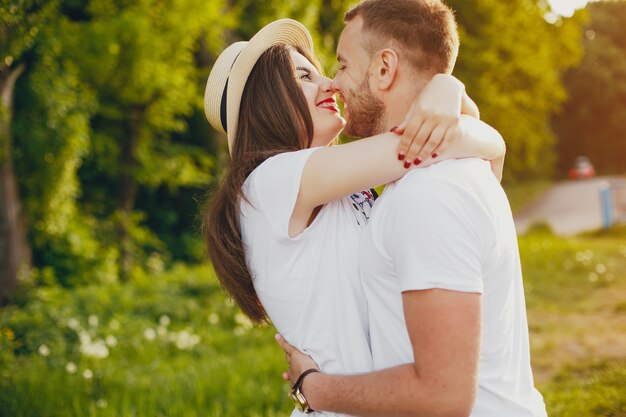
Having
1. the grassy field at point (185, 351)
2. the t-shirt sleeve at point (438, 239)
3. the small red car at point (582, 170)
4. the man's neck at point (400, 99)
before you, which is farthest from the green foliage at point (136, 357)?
the small red car at point (582, 170)

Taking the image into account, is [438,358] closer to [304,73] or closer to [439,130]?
[439,130]

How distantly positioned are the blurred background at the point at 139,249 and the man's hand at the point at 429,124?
123 centimetres

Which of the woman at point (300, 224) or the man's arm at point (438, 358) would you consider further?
the woman at point (300, 224)

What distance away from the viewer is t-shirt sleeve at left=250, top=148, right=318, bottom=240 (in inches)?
73.5

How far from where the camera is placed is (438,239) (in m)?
1.55

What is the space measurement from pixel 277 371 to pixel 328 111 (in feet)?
12.1

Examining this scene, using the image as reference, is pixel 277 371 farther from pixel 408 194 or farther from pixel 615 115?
pixel 615 115

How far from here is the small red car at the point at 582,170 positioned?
4238 cm

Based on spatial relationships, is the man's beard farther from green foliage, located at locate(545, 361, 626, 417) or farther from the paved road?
the paved road

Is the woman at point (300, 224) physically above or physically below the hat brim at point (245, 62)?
below

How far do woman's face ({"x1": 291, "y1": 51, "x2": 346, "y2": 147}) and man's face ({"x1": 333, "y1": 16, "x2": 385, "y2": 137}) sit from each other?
8.7 inches

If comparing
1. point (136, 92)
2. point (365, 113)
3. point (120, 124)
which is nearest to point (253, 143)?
point (365, 113)

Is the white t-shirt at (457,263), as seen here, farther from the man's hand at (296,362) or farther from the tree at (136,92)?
Result: the tree at (136,92)

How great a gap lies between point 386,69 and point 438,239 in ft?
1.96
